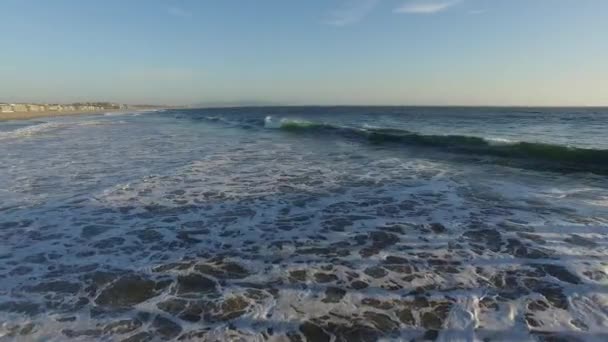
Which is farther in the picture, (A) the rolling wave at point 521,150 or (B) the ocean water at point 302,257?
(A) the rolling wave at point 521,150

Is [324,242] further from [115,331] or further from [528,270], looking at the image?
[115,331]

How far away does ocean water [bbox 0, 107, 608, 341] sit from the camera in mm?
3984

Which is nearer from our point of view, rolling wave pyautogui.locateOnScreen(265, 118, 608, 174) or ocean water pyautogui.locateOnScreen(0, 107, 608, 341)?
ocean water pyautogui.locateOnScreen(0, 107, 608, 341)

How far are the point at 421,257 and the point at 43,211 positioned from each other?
7239 mm

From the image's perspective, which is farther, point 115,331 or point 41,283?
point 41,283

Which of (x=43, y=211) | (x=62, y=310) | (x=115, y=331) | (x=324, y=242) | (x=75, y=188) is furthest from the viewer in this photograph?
(x=75, y=188)

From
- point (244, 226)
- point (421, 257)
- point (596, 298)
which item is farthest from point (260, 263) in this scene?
point (596, 298)

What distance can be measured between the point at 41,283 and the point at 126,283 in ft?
3.42

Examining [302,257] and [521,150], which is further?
[521,150]

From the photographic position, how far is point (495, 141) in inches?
782

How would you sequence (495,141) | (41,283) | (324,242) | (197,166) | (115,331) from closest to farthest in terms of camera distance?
1. (115,331)
2. (41,283)
3. (324,242)
4. (197,166)
5. (495,141)

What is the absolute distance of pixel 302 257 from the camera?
5668 millimetres

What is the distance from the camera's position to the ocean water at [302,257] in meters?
3.98

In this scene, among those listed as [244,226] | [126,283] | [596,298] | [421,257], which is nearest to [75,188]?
[244,226]
